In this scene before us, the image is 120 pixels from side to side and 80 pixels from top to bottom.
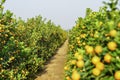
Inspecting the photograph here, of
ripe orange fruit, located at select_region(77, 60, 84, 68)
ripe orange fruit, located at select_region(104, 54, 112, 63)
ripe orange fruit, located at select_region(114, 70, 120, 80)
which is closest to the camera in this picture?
ripe orange fruit, located at select_region(114, 70, 120, 80)

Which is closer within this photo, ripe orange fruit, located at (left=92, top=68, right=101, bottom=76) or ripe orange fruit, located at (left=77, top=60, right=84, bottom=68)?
ripe orange fruit, located at (left=92, top=68, right=101, bottom=76)

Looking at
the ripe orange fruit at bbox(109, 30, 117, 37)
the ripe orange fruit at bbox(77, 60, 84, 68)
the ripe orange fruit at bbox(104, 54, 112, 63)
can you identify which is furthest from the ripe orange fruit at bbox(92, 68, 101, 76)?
the ripe orange fruit at bbox(109, 30, 117, 37)

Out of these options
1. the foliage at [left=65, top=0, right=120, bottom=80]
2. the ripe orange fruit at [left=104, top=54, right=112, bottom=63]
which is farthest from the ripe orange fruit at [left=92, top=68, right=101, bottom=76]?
the ripe orange fruit at [left=104, top=54, right=112, bottom=63]

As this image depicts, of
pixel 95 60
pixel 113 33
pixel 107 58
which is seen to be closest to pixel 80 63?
pixel 95 60

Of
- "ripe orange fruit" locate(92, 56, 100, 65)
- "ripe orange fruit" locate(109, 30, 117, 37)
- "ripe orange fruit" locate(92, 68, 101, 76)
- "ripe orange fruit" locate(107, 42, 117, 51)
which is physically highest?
"ripe orange fruit" locate(109, 30, 117, 37)

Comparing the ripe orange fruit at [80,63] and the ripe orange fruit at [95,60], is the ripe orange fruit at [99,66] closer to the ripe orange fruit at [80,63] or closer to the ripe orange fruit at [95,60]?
the ripe orange fruit at [95,60]

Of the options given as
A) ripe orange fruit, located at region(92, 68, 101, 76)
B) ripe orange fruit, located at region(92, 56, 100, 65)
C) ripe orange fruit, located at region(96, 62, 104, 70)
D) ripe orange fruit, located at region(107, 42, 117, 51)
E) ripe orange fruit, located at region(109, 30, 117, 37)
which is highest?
ripe orange fruit, located at region(109, 30, 117, 37)

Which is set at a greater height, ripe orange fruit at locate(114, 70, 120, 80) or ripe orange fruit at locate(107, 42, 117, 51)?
ripe orange fruit at locate(107, 42, 117, 51)

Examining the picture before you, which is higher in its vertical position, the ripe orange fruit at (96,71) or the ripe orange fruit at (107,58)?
the ripe orange fruit at (107,58)

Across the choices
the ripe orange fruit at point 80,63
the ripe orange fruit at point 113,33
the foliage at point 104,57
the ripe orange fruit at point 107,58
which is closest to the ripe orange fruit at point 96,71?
the foliage at point 104,57

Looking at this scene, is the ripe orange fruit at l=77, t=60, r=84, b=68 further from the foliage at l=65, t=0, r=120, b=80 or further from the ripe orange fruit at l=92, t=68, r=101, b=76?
the ripe orange fruit at l=92, t=68, r=101, b=76

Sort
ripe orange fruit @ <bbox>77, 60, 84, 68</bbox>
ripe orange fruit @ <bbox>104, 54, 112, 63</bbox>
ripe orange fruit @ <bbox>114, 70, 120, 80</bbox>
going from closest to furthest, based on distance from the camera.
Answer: ripe orange fruit @ <bbox>114, 70, 120, 80</bbox>
ripe orange fruit @ <bbox>104, 54, 112, 63</bbox>
ripe orange fruit @ <bbox>77, 60, 84, 68</bbox>

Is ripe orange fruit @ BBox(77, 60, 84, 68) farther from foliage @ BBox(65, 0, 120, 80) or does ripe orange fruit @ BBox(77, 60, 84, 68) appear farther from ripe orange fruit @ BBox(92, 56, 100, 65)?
ripe orange fruit @ BBox(92, 56, 100, 65)

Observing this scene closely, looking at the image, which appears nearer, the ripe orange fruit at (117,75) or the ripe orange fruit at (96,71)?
the ripe orange fruit at (117,75)
